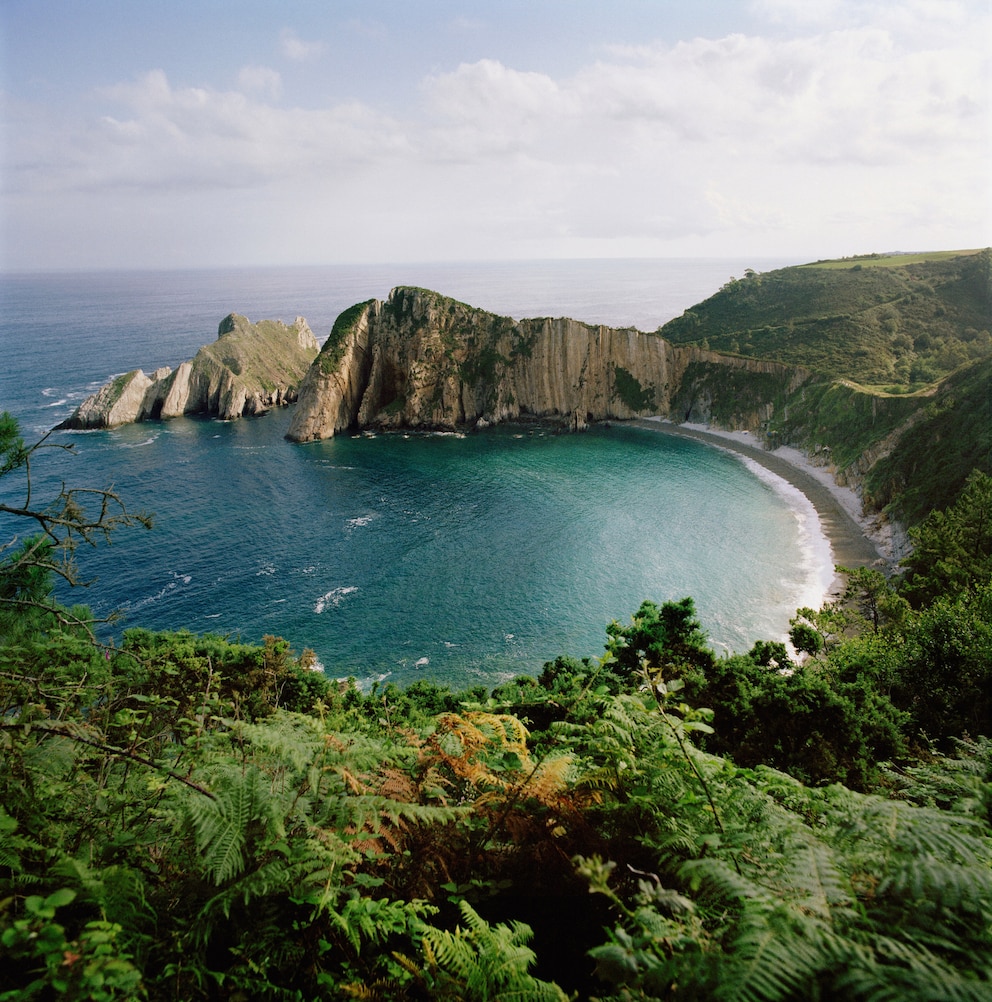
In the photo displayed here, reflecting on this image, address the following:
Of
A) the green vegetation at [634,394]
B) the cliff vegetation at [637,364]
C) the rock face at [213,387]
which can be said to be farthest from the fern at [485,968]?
the rock face at [213,387]

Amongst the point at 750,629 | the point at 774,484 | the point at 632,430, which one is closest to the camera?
the point at 750,629

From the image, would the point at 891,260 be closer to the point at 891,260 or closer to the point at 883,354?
the point at 891,260

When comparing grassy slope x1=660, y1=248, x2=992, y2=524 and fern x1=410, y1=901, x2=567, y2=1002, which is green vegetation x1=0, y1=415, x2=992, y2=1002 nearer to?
fern x1=410, y1=901, x2=567, y2=1002

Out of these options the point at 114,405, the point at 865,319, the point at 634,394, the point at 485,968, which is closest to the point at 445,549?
the point at 485,968

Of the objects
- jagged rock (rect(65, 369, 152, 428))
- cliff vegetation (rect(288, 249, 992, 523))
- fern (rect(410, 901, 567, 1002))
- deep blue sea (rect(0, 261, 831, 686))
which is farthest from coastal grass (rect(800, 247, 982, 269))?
fern (rect(410, 901, 567, 1002))

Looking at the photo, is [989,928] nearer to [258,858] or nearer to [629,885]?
[629,885]

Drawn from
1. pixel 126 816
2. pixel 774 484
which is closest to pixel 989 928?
pixel 126 816

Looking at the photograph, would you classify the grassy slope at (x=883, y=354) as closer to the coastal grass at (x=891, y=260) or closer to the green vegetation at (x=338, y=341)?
the coastal grass at (x=891, y=260)
